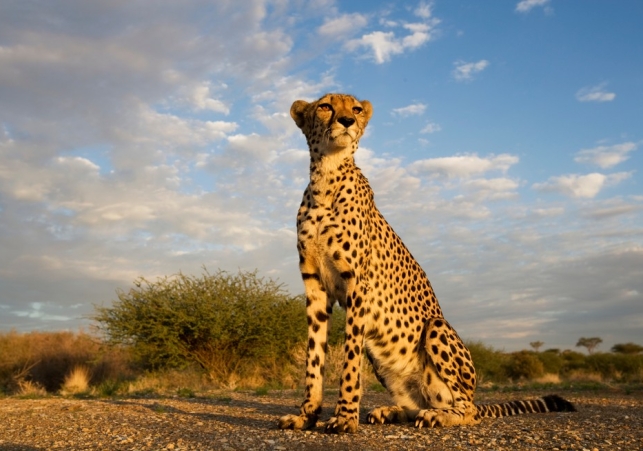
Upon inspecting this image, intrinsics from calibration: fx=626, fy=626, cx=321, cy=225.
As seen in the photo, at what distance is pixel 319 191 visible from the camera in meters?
4.71

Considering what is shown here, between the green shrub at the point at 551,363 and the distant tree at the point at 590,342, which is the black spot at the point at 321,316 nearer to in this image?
the green shrub at the point at 551,363

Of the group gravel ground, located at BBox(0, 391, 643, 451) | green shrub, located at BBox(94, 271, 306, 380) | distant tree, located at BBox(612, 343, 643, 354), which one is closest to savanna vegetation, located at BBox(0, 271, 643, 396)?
green shrub, located at BBox(94, 271, 306, 380)

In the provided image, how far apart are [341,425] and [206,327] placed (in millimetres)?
10603

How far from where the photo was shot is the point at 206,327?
14.4 m

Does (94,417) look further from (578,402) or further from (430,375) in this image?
(578,402)

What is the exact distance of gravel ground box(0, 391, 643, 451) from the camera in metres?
3.97

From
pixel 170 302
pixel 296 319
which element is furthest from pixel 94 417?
pixel 296 319

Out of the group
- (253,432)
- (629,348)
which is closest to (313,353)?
(253,432)

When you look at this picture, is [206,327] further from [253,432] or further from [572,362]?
[572,362]

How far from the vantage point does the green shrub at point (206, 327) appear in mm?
14438

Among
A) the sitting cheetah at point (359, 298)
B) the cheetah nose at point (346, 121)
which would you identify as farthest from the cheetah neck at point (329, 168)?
the cheetah nose at point (346, 121)

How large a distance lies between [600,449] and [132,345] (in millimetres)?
12793

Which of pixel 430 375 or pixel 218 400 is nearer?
pixel 430 375

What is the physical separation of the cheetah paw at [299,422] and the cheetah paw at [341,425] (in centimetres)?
20
